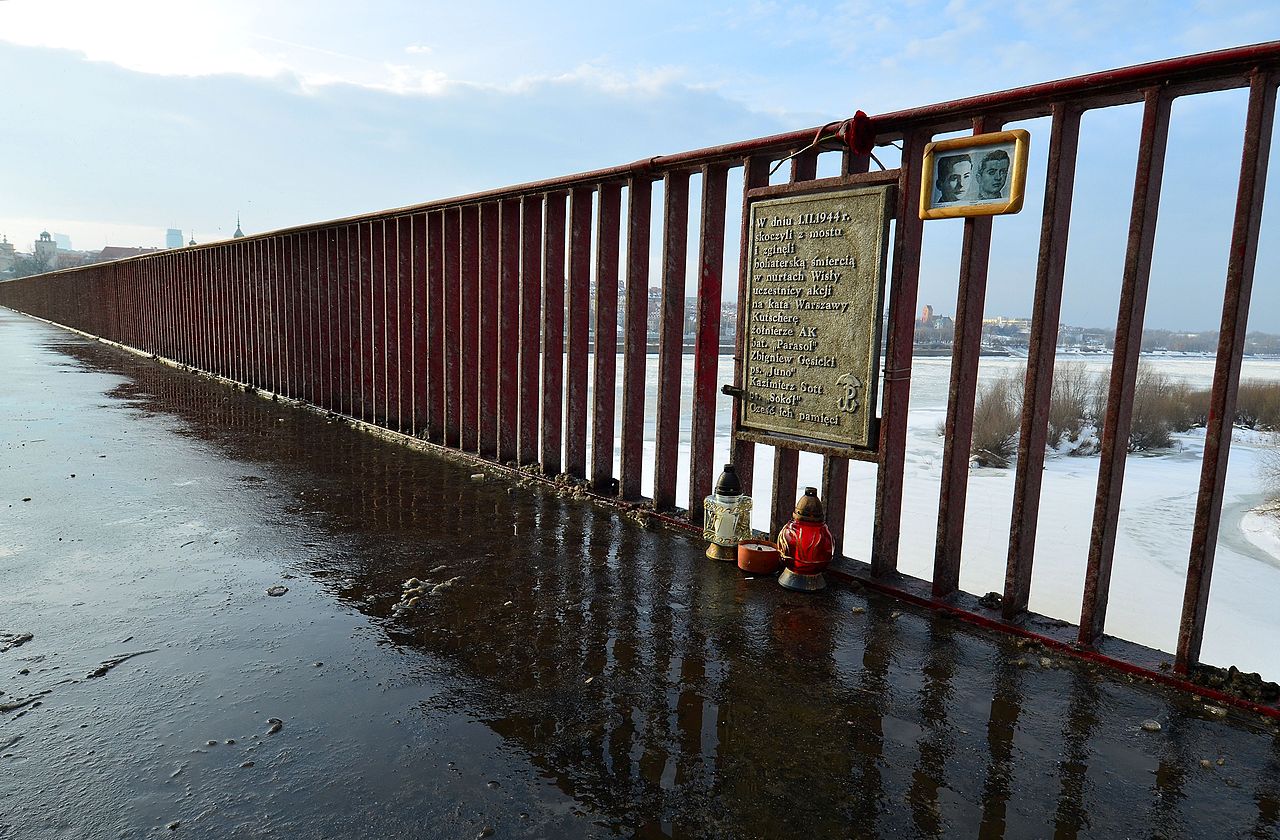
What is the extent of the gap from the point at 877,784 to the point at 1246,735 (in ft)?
4.79

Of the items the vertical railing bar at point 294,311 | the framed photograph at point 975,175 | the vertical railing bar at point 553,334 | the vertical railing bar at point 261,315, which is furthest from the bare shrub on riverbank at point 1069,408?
the vertical railing bar at point 261,315

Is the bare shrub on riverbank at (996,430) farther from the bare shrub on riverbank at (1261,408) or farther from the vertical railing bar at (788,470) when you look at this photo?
the vertical railing bar at (788,470)

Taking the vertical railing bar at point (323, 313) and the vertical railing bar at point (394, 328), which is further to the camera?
the vertical railing bar at point (323, 313)

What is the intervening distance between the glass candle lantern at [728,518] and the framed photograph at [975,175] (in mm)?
1799

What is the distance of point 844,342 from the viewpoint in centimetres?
391

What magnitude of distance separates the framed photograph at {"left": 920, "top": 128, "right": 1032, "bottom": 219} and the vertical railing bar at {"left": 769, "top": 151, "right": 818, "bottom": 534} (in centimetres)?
78

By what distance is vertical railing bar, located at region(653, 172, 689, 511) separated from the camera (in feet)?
16.5

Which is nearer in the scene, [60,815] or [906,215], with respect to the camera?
[60,815]

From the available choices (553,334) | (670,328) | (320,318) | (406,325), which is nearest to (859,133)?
(670,328)

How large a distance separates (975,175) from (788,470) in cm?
188

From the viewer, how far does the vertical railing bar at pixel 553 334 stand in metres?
6.23

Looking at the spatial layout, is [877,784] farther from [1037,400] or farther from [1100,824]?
[1037,400]

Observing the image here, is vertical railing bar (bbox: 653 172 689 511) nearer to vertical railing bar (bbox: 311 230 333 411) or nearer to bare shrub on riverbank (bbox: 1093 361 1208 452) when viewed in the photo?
vertical railing bar (bbox: 311 230 333 411)

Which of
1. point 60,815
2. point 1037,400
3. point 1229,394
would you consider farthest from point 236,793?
point 1229,394
